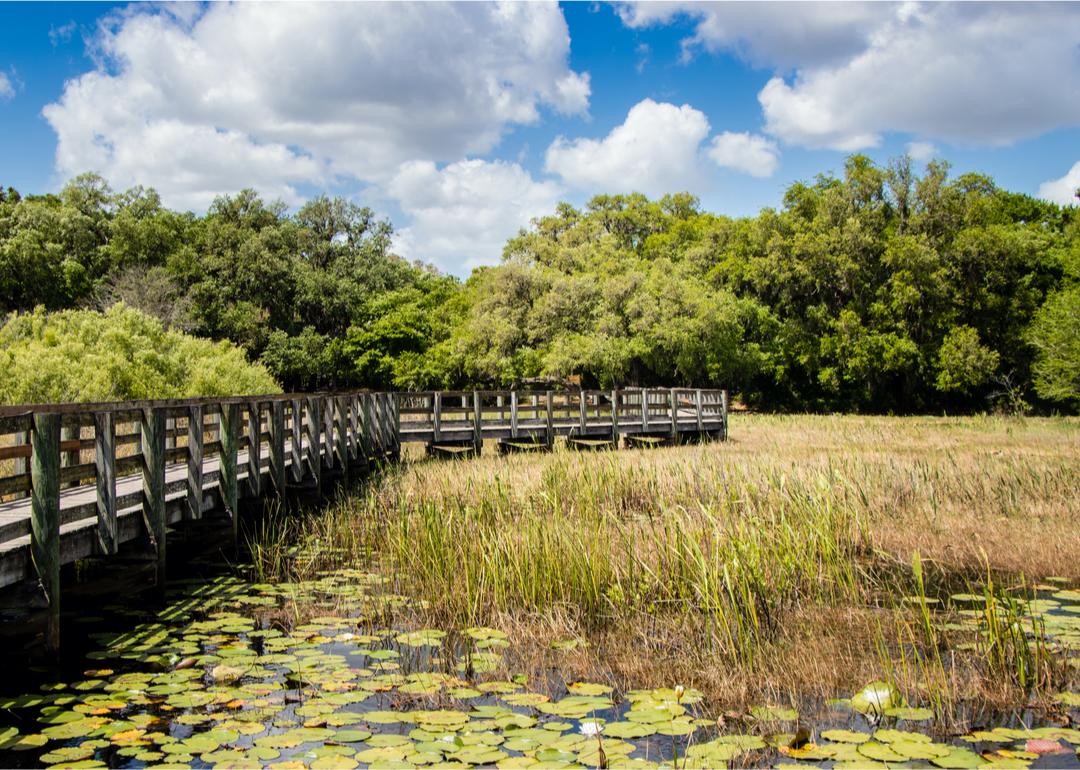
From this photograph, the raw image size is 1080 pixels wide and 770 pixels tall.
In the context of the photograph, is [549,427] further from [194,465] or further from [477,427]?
[194,465]

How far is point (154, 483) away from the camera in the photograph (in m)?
8.80

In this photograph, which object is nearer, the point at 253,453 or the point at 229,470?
the point at 229,470

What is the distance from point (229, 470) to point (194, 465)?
0.97m

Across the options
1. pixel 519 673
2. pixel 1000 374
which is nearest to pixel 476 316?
pixel 1000 374

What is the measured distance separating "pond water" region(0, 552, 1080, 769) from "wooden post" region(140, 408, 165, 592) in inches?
53.4

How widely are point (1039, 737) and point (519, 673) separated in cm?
334

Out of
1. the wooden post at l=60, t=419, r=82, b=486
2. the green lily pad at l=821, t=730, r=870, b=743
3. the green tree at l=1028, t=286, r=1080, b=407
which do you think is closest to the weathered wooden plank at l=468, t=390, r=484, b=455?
the wooden post at l=60, t=419, r=82, b=486

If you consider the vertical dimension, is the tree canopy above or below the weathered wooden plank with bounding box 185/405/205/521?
above

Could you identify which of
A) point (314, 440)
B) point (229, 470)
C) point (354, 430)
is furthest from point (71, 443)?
point (354, 430)

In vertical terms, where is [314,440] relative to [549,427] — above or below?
above

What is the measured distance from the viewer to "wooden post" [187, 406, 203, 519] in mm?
9742

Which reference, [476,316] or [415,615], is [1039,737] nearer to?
[415,615]

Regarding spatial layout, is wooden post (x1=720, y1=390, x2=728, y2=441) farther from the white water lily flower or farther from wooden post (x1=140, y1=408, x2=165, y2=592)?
the white water lily flower

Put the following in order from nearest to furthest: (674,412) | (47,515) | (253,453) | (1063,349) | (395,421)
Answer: (47,515), (253,453), (395,421), (674,412), (1063,349)
